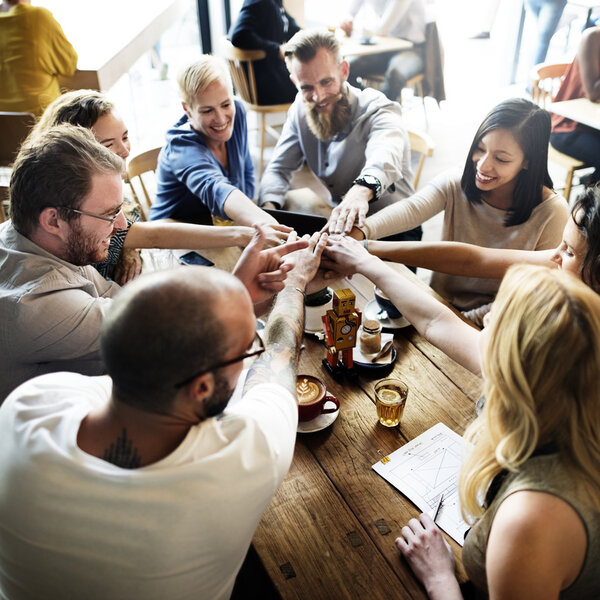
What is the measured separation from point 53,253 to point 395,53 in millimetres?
4519

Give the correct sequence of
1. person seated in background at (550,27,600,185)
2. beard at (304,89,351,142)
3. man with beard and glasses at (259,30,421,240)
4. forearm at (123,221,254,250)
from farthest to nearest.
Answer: person seated in background at (550,27,600,185) < beard at (304,89,351,142) < man with beard and glasses at (259,30,421,240) < forearm at (123,221,254,250)

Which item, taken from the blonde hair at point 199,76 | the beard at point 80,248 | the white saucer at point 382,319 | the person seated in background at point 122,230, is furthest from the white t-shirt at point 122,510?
the blonde hair at point 199,76

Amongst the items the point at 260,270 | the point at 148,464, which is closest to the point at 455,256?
the point at 260,270

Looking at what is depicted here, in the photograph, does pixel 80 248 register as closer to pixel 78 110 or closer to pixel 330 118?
pixel 78 110

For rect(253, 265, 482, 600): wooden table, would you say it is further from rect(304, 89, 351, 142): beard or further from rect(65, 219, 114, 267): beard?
rect(304, 89, 351, 142): beard

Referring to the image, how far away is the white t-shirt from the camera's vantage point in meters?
0.83

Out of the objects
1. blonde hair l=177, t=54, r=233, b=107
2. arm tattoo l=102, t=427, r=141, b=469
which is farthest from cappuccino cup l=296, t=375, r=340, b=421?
blonde hair l=177, t=54, r=233, b=107

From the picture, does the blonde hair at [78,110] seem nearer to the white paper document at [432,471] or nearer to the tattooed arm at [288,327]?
the tattooed arm at [288,327]

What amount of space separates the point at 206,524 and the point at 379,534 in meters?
0.45

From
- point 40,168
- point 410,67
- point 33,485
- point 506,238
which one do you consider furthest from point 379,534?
point 410,67

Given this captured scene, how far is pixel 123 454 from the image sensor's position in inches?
35.2

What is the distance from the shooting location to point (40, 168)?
1.41m

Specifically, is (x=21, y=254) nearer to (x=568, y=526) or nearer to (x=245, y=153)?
(x=568, y=526)

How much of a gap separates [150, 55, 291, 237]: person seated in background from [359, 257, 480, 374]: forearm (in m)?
0.61
